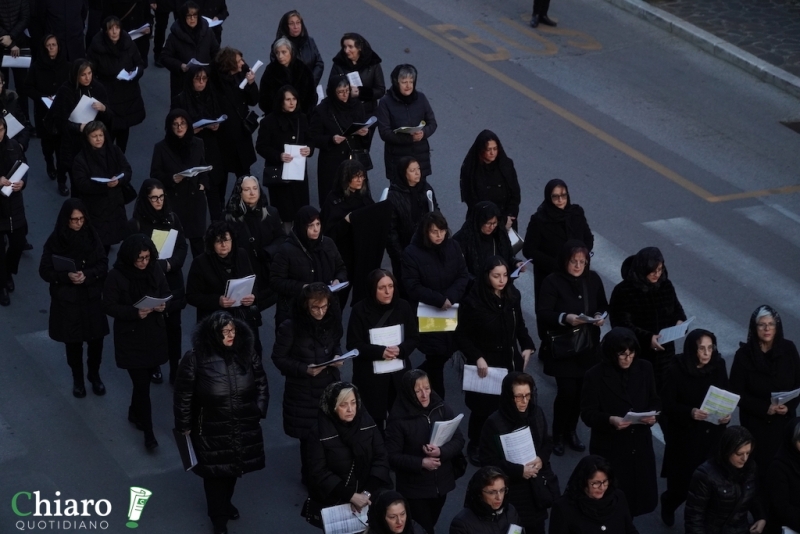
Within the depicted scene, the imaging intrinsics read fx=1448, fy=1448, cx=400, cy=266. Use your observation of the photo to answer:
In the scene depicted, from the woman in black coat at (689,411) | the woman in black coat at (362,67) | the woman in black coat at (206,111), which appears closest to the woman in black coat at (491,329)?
the woman in black coat at (689,411)

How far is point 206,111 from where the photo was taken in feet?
46.2

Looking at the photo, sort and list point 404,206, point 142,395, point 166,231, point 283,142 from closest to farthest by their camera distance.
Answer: point 142,395 < point 166,231 < point 404,206 < point 283,142

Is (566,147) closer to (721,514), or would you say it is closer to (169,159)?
(169,159)

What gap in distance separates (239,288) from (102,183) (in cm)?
237

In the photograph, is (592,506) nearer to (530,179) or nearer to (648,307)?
(648,307)

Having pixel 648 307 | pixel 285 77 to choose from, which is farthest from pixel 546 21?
pixel 648 307

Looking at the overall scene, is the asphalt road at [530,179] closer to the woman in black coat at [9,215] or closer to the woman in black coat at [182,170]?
the woman in black coat at [9,215]

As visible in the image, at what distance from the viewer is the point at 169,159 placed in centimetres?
1296

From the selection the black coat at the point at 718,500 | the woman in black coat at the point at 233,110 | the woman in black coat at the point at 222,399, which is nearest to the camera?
the black coat at the point at 718,500

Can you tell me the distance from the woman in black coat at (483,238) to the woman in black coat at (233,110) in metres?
3.32

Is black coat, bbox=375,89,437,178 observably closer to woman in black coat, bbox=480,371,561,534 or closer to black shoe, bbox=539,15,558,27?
woman in black coat, bbox=480,371,561,534

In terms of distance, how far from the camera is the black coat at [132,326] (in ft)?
35.3

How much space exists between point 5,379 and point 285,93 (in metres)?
3.75

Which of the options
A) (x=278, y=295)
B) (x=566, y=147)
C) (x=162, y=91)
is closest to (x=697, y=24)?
(x=566, y=147)
